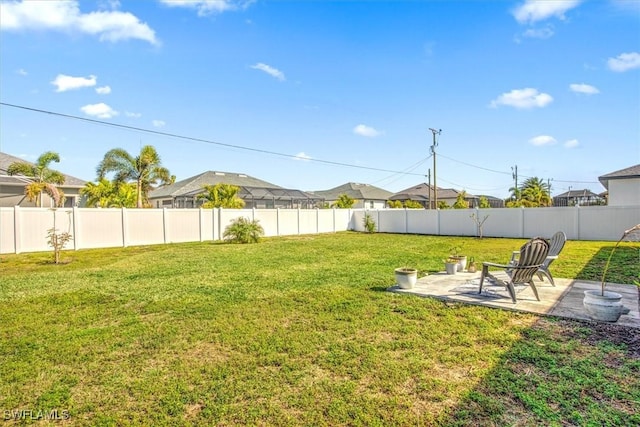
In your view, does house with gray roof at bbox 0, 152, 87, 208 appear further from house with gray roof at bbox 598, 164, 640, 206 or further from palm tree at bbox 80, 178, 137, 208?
house with gray roof at bbox 598, 164, 640, 206

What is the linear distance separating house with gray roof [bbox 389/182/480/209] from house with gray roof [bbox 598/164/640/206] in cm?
2842

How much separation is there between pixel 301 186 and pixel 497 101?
23572 millimetres

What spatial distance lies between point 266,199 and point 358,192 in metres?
17.4

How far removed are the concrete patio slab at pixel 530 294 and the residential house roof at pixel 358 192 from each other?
3940 centimetres

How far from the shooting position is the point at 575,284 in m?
6.66

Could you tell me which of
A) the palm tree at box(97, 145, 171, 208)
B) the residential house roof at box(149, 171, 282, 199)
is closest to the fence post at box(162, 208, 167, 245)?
the palm tree at box(97, 145, 171, 208)

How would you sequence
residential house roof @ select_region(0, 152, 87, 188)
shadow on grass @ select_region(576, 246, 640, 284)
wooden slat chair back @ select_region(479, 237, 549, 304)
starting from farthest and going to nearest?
residential house roof @ select_region(0, 152, 87, 188) → shadow on grass @ select_region(576, 246, 640, 284) → wooden slat chair back @ select_region(479, 237, 549, 304)

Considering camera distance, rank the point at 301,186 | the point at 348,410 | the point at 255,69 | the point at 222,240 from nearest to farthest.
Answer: the point at 348,410 → the point at 255,69 → the point at 222,240 → the point at 301,186

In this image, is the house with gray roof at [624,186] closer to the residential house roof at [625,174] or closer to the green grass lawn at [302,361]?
the residential house roof at [625,174]

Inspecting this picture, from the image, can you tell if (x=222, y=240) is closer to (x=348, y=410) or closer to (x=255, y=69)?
(x=255, y=69)

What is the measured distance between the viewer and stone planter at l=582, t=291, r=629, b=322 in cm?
429

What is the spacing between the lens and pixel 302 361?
3.51m

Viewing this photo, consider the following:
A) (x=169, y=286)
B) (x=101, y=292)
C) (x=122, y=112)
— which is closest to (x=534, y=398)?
(x=169, y=286)

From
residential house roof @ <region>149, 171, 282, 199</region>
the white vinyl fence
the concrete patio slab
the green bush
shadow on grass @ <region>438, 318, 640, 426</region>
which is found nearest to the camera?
shadow on grass @ <region>438, 318, 640, 426</region>
